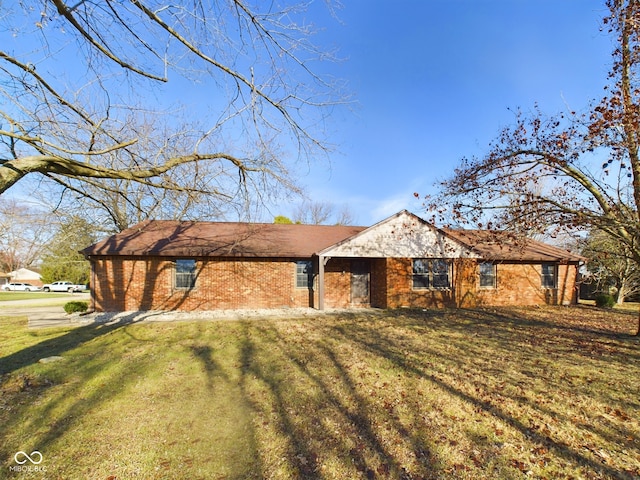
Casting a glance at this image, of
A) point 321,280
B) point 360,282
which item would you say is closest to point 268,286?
point 321,280

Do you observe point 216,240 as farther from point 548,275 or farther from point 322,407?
point 548,275

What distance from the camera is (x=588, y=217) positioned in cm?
761

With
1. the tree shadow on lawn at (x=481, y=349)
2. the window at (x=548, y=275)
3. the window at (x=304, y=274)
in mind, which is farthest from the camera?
the window at (x=548, y=275)

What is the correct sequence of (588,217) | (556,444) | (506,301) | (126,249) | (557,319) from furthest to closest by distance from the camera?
(506,301) → (126,249) → (557,319) → (588,217) → (556,444)

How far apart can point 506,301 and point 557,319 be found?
14.1 ft

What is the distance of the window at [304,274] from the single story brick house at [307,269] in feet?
0.15

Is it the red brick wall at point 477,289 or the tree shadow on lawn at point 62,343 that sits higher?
the red brick wall at point 477,289

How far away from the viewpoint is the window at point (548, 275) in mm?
17805

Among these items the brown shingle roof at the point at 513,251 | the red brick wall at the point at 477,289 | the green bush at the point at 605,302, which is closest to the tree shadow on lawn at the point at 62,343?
the red brick wall at the point at 477,289

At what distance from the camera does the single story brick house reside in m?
13.9

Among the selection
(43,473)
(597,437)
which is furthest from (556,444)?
(43,473)

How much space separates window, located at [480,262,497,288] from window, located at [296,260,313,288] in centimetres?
866

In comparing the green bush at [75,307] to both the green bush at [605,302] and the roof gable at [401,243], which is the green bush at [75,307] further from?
the green bush at [605,302]

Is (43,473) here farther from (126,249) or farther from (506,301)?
(506,301)
